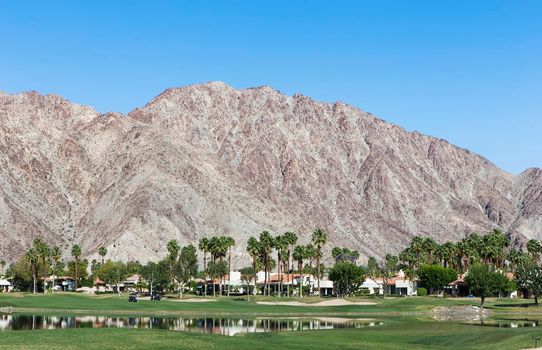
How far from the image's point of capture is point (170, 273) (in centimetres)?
18412

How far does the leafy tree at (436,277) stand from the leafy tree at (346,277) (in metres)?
21.4

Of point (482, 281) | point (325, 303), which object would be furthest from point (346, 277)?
point (482, 281)

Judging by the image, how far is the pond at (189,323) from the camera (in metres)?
83.1

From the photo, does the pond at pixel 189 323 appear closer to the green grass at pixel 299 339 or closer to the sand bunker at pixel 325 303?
the green grass at pixel 299 339

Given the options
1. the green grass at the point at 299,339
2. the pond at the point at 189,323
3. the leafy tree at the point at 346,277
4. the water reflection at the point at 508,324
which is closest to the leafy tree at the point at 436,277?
the leafy tree at the point at 346,277

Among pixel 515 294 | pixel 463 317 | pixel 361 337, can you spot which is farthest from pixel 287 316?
pixel 515 294

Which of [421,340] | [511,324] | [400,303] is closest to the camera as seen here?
[421,340]

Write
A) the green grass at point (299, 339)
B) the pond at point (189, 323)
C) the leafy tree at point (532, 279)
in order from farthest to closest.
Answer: the leafy tree at point (532, 279)
the pond at point (189, 323)
the green grass at point (299, 339)

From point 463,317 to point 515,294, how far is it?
321 feet

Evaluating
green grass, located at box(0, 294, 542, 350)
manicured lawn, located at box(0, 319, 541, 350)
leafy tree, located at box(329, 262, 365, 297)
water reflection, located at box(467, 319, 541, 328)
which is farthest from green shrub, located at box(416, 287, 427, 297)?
manicured lawn, located at box(0, 319, 541, 350)

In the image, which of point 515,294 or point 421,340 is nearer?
point 421,340

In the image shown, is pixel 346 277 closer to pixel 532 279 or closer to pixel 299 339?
pixel 532 279

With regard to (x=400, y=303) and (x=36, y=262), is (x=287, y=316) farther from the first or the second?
(x=36, y=262)

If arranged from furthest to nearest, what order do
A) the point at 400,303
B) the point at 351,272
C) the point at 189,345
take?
the point at 351,272, the point at 400,303, the point at 189,345
